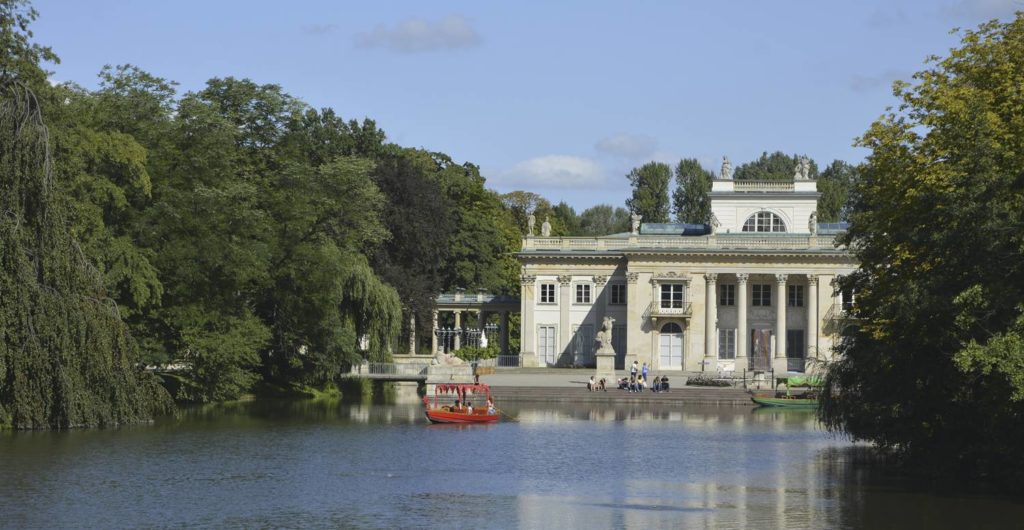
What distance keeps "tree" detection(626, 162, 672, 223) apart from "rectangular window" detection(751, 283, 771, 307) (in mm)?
26639

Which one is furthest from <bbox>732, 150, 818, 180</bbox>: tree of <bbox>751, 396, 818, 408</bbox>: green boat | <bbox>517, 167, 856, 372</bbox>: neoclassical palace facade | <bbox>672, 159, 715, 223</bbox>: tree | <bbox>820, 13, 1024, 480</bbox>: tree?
<bbox>820, 13, 1024, 480</bbox>: tree

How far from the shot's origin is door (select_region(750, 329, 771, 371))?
2977 inches

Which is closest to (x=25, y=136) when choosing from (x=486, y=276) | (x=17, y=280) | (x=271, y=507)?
(x=17, y=280)

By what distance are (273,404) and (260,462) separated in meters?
19.0

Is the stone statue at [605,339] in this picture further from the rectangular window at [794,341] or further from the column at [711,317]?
the rectangular window at [794,341]

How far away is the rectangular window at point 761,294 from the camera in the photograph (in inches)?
3059

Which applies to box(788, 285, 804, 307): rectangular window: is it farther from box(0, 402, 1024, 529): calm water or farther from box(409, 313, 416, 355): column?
box(0, 402, 1024, 529): calm water

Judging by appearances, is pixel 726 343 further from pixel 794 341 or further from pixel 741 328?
pixel 794 341

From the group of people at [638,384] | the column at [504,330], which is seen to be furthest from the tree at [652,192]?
the group of people at [638,384]

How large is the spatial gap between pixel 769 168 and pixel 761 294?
108 feet

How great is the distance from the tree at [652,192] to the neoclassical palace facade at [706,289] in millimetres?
23521

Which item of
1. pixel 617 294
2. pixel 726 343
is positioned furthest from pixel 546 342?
pixel 726 343

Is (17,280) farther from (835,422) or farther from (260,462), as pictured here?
(835,422)

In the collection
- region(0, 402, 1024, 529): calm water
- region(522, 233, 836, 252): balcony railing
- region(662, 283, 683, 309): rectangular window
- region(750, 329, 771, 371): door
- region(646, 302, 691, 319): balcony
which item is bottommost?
region(0, 402, 1024, 529): calm water
